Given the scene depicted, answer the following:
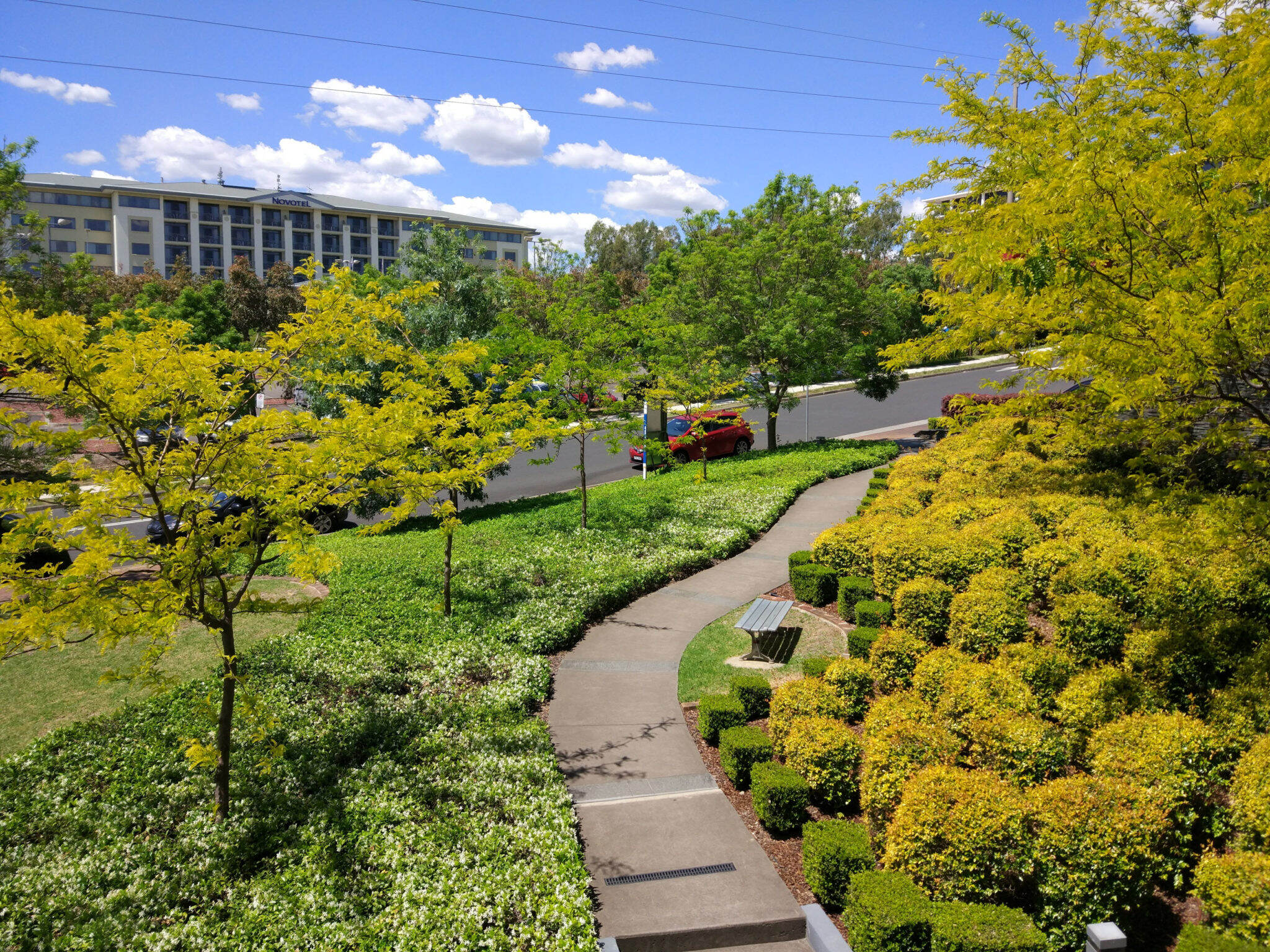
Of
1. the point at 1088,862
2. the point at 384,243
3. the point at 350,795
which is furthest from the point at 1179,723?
the point at 384,243

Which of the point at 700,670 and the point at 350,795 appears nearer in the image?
the point at 350,795

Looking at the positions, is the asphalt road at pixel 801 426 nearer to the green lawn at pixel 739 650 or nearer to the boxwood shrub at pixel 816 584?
the boxwood shrub at pixel 816 584

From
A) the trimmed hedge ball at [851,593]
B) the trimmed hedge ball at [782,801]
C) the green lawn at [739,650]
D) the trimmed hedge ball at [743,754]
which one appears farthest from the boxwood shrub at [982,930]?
the trimmed hedge ball at [851,593]

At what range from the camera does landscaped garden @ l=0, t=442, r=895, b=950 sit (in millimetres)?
5359

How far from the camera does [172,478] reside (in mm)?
6449

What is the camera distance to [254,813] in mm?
6695

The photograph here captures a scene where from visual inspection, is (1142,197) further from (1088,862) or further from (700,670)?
(700,670)

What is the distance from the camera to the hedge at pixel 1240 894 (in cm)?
446

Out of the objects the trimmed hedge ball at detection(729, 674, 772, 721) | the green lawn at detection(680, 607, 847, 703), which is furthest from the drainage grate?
the green lawn at detection(680, 607, 847, 703)

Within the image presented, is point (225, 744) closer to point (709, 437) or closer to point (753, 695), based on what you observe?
point (753, 695)

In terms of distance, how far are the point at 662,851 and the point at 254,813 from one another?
139 inches

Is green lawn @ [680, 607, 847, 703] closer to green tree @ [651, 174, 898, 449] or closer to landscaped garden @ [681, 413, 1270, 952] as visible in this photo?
landscaped garden @ [681, 413, 1270, 952]

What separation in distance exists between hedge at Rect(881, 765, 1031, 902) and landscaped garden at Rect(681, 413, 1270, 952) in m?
0.01

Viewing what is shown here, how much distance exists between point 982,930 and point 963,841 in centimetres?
64
